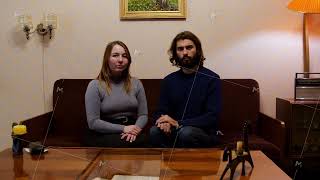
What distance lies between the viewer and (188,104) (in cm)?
172

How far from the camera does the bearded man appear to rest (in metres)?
1.64

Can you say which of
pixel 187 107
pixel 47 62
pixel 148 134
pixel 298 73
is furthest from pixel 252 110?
pixel 47 62

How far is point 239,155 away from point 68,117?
3.67ft

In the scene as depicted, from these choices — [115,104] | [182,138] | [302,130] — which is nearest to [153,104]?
[115,104]

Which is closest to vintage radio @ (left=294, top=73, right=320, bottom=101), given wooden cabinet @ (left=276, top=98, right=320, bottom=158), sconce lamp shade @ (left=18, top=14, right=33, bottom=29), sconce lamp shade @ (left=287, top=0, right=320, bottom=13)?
wooden cabinet @ (left=276, top=98, right=320, bottom=158)

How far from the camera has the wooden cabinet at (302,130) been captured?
188 centimetres

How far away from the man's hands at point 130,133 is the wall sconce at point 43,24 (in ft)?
2.60

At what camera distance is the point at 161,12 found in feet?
6.95

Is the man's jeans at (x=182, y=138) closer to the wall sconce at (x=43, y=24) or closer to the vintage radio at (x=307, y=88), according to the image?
the vintage radio at (x=307, y=88)

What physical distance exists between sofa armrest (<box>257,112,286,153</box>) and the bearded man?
0.26 m

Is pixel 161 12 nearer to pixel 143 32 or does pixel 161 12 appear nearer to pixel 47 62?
pixel 143 32

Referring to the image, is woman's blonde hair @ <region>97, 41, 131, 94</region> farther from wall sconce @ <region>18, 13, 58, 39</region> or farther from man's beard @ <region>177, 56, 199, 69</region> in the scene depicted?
wall sconce @ <region>18, 13, 58, 39</region>

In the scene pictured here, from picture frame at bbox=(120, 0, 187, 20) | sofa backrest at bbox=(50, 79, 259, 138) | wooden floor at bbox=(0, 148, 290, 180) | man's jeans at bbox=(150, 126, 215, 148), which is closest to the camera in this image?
wooden floor at bbox=(0, 148, 290, 180)

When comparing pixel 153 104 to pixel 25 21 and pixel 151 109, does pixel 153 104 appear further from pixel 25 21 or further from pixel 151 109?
pixel 25 21
